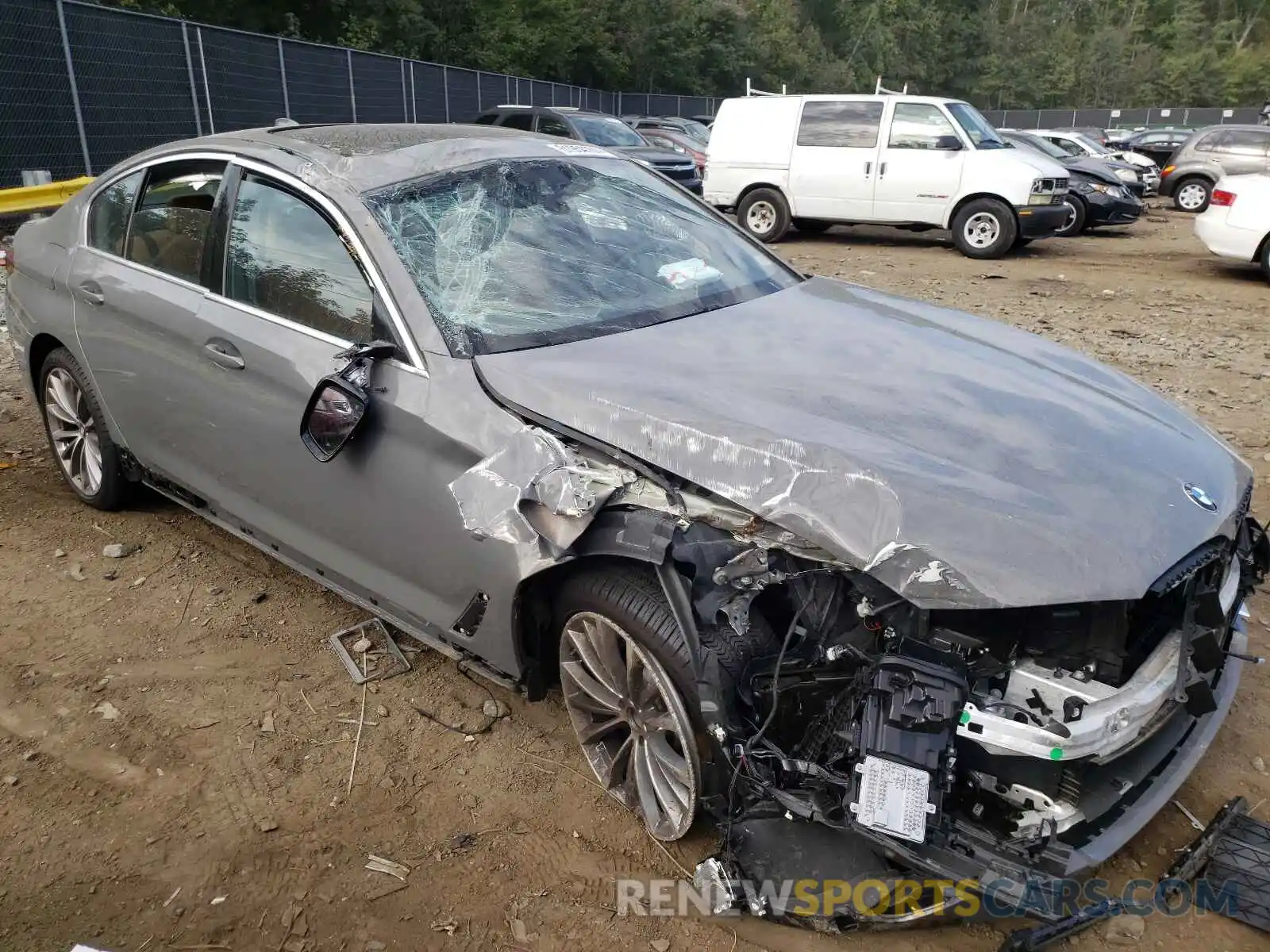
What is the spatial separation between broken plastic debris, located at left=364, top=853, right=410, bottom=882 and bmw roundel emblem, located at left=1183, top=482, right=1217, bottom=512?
2.28 metres

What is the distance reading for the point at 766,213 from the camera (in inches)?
548

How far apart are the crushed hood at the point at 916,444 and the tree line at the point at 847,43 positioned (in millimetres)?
27010

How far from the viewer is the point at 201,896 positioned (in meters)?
2.53

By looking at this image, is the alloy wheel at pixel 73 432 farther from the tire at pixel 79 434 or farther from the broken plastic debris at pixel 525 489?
the broken plastic debris at pixel 525 489

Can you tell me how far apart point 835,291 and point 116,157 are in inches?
475

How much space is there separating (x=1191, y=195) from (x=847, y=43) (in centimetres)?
6311

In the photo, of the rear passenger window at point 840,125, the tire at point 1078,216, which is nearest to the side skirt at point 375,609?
the rear passenger window at point 840,125

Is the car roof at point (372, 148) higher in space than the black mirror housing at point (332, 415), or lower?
higher

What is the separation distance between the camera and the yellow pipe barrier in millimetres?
7695

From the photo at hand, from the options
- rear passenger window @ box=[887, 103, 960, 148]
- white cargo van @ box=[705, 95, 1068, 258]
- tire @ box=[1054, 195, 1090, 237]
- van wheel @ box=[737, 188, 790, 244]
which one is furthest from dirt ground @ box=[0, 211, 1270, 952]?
tire @ box=[1054, 195, 1090, 237]

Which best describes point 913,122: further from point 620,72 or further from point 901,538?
point 620,72

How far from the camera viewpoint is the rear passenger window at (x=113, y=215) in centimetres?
408

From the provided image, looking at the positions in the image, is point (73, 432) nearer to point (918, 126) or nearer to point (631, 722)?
point (631, 722)

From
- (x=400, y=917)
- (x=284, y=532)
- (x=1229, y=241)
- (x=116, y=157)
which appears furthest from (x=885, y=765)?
(x=116, y=157)
